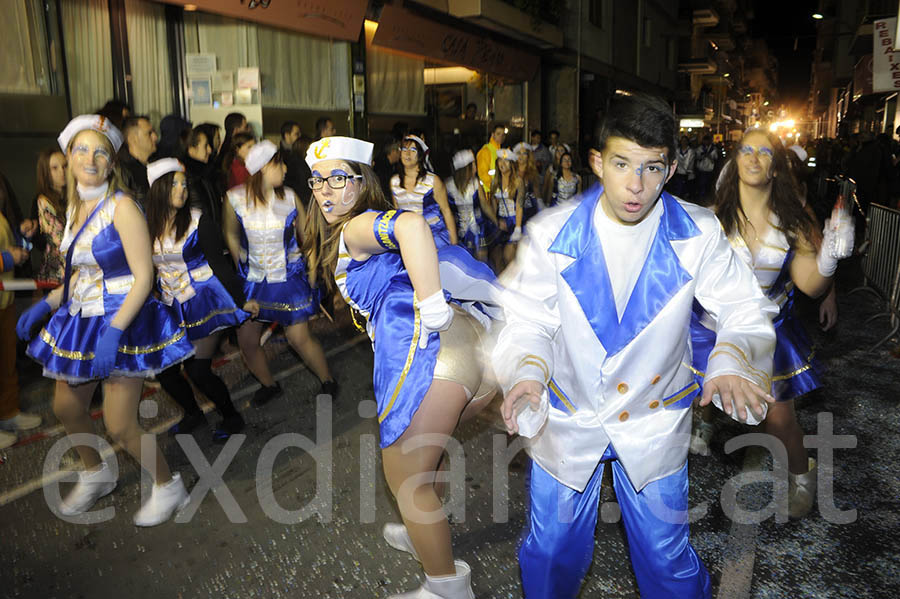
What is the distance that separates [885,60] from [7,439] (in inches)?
611

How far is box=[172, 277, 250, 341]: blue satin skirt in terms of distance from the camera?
16.4 ft

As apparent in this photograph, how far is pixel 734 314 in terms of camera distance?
2.30 meters

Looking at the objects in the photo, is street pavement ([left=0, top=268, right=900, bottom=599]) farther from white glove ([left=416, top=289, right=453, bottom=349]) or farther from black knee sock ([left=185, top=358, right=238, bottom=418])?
white glove ([left=416, top=289, right=453, bottom=349])

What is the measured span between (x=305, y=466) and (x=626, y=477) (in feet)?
9.16

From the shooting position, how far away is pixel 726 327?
2.29 m

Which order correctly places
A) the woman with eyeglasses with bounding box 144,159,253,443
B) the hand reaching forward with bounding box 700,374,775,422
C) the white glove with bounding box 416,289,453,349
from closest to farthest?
the hand reaching forward with bounding box 700,374,775,422 → the white glove with bounding box 416,289,453,349 → the woman with eyeglasses with bounding box 144,159,253,443

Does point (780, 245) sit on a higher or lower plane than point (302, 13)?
lower

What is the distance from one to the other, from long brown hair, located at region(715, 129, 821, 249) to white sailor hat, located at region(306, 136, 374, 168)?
1976 mm

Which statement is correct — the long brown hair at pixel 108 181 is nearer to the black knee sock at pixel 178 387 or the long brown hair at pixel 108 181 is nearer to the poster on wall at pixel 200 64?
the black knee sock at pixel 178 387

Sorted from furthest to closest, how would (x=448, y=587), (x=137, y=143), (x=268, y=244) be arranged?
(x=137, y=143) → (x=268, y=244) → (x=448, y=587)

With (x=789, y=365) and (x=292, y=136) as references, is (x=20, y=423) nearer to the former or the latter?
(x=292, y=136)

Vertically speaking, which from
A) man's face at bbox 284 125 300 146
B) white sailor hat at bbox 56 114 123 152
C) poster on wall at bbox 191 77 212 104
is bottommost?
white sailor hat at bbox 56 114 123 152

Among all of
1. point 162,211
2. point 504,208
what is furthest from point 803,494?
point 504,208

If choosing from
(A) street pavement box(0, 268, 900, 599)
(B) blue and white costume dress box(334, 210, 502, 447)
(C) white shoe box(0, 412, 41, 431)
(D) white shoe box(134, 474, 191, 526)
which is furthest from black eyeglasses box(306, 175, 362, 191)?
(C) white shoe box(0, 412, 41, 431)
